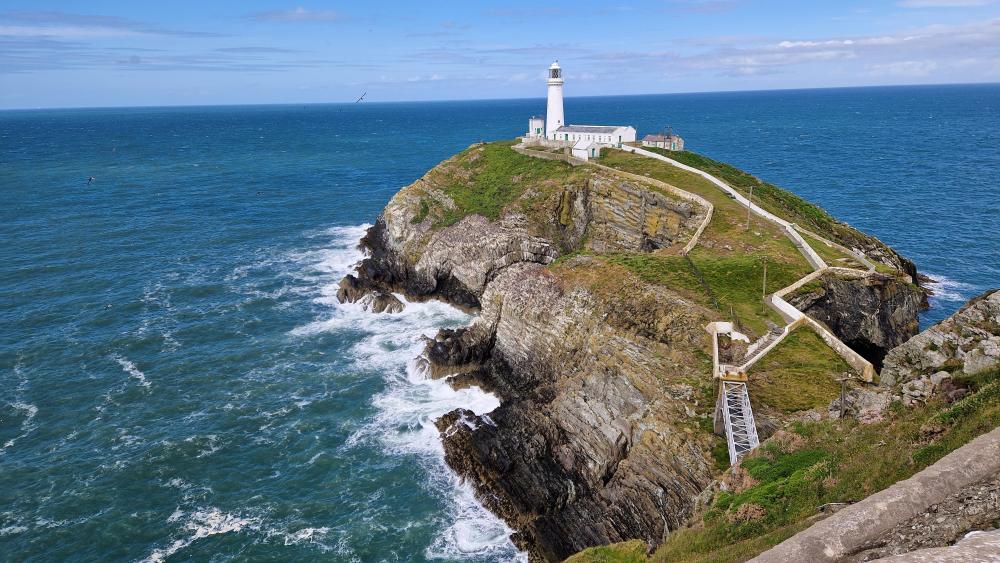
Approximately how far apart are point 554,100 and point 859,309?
53.7 m

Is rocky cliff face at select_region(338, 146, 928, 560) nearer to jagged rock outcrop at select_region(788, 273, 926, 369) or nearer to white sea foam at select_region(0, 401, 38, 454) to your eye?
jagged rock outcrop at select_region(788, 273, 926, 369)

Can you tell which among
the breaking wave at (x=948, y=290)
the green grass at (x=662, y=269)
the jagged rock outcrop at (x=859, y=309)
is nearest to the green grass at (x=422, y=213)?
the green grass at (x=662, y=269)

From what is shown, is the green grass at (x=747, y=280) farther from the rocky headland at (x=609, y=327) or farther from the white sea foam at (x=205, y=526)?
the white sea foam at (x=205, y=526)

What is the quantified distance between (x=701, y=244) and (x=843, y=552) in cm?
3838

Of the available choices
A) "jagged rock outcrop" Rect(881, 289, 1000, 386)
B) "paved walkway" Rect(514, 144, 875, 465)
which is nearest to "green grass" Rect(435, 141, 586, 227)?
"paved walkway" Rect(514, 144, 875, 465)

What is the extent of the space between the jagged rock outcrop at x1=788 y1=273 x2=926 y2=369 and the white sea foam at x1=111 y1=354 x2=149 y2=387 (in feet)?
175

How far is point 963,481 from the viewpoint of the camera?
50.5ft

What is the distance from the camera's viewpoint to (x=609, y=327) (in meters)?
40.9

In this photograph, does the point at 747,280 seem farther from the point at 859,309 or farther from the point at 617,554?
the point at 617,554

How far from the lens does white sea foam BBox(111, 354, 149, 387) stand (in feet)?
158

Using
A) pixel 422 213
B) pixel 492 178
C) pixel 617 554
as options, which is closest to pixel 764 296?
pixel 617 554

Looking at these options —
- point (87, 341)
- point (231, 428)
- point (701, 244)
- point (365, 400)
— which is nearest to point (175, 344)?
point (87, 341)

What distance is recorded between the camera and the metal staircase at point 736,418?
91.5 ft

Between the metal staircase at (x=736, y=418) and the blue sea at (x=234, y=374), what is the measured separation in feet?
44.6
